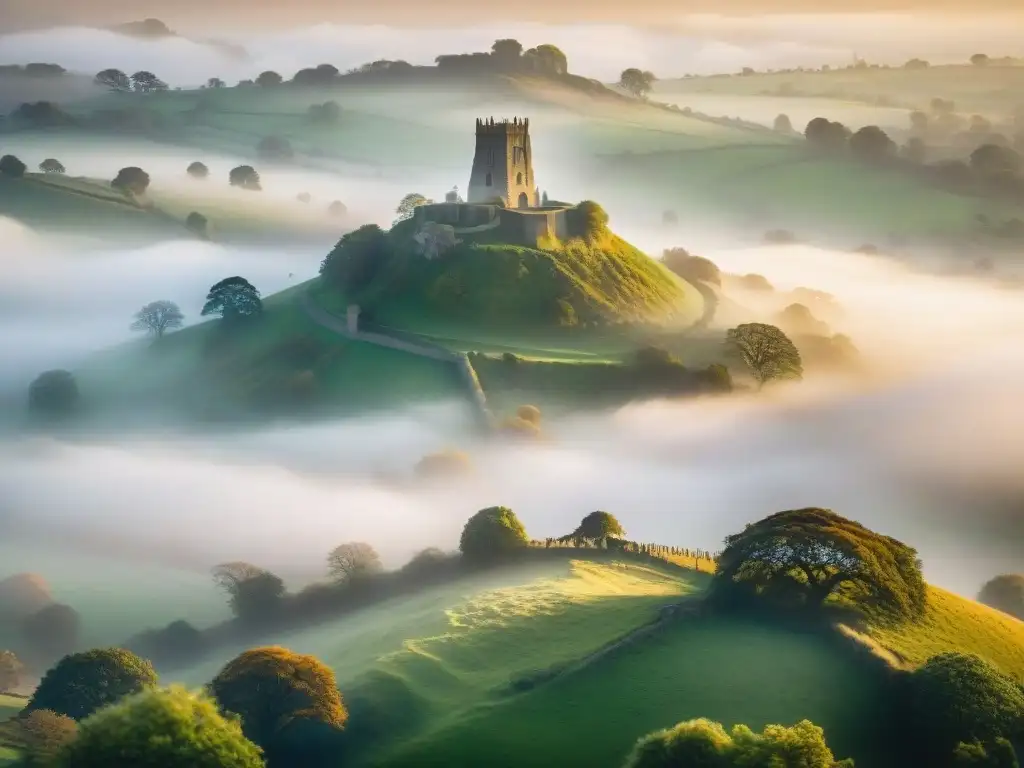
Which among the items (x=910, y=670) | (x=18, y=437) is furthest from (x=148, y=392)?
(x=910, y=670)

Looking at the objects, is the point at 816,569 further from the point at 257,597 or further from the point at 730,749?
the point at 257,597

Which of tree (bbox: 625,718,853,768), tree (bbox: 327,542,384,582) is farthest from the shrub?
tree (bbox: 625,718,853,768)

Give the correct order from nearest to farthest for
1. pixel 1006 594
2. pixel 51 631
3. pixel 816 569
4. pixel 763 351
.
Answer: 1. pixel 816 569
2. pixel 51 631
3. pixel 1006 594
4. pixel 763 351

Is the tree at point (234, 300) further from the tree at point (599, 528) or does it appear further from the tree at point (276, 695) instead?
the tree at point (276, 695)

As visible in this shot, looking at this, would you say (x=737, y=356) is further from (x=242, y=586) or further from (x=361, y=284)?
(x=242, y=586)

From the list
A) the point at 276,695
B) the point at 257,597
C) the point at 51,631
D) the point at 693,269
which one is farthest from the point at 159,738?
the point at 693,269

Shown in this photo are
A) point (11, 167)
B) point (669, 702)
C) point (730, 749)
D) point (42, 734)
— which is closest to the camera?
point (730, 749)

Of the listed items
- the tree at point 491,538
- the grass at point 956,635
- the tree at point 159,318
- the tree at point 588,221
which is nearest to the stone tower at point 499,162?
the tree at point 588,221
